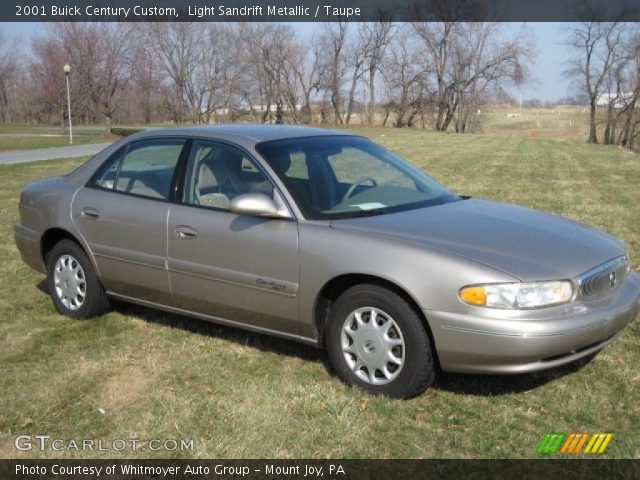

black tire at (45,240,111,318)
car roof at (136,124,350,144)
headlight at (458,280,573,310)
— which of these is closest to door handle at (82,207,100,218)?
black tire at (45,240,111,318)

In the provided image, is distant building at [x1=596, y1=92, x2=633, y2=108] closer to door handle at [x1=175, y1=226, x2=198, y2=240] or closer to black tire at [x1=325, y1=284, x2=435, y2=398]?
door handle at [x1=175, y1=226, x2=198, y2=240]

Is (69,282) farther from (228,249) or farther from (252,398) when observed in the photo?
(252,398)

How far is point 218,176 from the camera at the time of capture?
489 centimetres

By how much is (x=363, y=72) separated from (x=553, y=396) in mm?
61565

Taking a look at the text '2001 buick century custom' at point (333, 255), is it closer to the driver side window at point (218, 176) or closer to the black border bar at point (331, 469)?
the driver side window at point (218, 176)

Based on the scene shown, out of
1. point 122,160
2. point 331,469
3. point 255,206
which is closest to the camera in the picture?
point 331,469

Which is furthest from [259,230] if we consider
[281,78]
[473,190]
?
[281,78]

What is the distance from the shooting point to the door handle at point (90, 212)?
5.34 metres

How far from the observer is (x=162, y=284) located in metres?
5.00

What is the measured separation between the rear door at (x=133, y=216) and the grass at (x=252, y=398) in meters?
0.47

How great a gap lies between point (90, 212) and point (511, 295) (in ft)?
10.6

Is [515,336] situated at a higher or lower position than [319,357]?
higher

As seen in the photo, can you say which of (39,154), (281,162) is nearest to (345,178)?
(281,162)

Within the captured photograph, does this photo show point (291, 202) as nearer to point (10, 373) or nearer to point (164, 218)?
point (164, 218)
